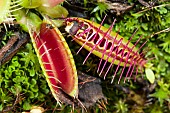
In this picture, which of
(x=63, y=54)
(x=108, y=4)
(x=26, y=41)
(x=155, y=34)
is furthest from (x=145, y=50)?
(x=26, y=41)

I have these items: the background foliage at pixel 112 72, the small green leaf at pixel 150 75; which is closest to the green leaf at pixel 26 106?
the background foliage at pixel 112 72

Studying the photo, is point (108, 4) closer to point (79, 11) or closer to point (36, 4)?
point (79, 11)

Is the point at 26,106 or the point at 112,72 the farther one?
the point at 112,72

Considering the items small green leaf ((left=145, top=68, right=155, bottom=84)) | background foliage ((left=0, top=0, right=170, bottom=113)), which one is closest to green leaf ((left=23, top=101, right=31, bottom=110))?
background foliage ((left=0, top=0, right=170, bottom=113))

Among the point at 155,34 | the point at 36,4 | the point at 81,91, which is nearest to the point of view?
the point at 36,4

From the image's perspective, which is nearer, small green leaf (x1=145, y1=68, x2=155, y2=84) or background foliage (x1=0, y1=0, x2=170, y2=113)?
background foliage (x1=0, y1=0, x2=170, y2=113)

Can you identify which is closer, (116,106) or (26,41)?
(26,41)

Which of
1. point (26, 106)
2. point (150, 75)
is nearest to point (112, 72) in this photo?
point (150, 75)

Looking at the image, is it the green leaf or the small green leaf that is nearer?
the green leaf

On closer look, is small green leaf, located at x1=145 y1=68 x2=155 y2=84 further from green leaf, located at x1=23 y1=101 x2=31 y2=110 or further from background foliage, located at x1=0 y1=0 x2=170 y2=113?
green leaf, located at x1=23 y1=101 x2=31 y2=110

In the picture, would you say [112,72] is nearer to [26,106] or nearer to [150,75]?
[150,75]

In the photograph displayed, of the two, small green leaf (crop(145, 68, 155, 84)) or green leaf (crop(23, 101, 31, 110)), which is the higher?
small green leaf (crop(145, 68, 155, 84))
